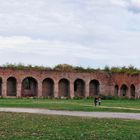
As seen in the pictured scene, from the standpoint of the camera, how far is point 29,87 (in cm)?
6494

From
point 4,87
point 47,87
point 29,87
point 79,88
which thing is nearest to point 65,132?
point 4,87

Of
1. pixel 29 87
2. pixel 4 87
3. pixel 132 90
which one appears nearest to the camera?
pixel 4 87

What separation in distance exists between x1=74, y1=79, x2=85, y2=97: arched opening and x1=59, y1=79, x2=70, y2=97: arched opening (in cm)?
134

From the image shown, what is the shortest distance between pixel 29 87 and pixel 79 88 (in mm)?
7122

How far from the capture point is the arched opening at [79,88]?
219 ft

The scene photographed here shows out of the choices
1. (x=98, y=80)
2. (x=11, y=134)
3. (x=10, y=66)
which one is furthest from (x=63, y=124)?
(x=98, y=80)

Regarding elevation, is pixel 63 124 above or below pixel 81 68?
below

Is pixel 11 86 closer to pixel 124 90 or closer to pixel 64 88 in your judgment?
pixel 64 88

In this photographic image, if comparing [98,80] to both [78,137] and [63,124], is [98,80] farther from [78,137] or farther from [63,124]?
[78,137]

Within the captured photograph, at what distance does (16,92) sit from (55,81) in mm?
5354

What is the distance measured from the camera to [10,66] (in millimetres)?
61594

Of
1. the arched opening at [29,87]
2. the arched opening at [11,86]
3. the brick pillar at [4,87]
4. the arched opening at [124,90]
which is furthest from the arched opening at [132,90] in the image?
the brick pillar at [4,87]

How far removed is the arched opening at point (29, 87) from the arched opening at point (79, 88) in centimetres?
597

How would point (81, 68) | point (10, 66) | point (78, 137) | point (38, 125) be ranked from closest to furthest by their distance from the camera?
point (78, 137), point (38, 125), point (10, 66), point (81, 68)
